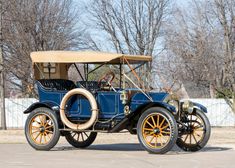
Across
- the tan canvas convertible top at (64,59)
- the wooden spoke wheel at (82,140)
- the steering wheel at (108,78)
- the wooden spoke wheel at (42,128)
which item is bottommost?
the wooden spoke wheel at (82,140)

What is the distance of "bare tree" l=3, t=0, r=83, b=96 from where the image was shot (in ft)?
92.6

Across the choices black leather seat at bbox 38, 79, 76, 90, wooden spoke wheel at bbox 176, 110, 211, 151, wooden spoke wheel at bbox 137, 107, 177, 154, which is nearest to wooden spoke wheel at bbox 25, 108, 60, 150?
black leather seat at bbox 38, 79, 76, 90

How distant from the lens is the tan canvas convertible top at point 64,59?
15078 millimetres

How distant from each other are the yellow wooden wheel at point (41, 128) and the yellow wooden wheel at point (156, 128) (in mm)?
2564

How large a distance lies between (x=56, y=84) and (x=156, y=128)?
3464 mm

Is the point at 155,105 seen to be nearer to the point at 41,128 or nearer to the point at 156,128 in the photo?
the point at 156,128

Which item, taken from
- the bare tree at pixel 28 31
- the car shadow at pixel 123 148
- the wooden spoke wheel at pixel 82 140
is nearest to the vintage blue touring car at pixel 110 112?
the car shadow at pixel 123 148

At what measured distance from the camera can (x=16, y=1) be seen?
28.5m

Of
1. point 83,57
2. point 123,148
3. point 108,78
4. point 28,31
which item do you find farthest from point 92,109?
point 28,31

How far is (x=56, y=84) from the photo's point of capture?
16.3 metres

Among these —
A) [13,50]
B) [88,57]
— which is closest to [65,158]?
[88,57]

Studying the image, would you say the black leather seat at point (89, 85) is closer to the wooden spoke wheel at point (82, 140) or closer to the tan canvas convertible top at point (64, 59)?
the tan canvas convertible top at point (64, 59)

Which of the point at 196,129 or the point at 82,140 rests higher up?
the point at 196,129

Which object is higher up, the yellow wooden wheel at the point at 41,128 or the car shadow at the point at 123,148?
the yellow wooden wheel at the point at 41,128
